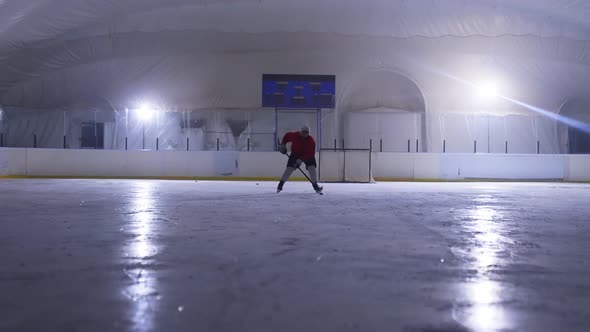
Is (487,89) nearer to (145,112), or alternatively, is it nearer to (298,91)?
(298,91)

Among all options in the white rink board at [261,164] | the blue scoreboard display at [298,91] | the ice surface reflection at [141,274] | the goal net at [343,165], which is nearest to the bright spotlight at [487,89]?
the white rink board at [261,164]

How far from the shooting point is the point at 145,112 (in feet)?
69.2

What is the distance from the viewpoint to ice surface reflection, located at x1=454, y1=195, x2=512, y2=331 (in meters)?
2.01

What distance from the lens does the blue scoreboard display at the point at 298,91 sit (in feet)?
63.5

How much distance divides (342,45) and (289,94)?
455cm

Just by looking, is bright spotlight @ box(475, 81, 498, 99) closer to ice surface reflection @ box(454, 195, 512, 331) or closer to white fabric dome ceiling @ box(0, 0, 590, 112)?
white fabric dome ceiling @ box(0, 0, 590, 112)

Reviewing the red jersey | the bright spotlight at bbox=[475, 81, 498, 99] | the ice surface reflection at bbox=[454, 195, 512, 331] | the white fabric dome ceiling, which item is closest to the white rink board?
the white fabric dome ceiling

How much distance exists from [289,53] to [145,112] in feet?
23.7

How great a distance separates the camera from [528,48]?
21.7 m

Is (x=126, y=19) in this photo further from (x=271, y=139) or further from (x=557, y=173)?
(x=557, y=173)

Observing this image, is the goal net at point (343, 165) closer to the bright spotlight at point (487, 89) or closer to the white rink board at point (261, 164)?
the white rink board at point (261, 164)

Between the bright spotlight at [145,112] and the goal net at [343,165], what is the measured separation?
8.32 meters

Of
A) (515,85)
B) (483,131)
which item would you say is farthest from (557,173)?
(515,85)

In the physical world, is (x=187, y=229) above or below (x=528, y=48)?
below
